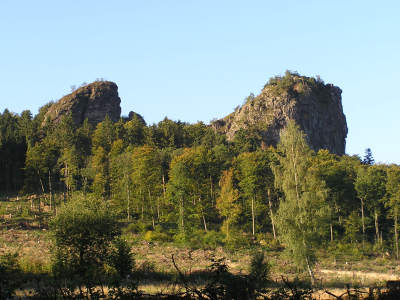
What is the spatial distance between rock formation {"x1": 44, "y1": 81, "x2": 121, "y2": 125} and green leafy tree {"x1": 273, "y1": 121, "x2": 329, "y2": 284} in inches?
3839

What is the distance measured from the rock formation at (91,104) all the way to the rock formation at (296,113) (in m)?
34.1

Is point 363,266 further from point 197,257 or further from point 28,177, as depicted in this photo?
point 28,177

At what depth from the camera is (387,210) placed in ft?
214

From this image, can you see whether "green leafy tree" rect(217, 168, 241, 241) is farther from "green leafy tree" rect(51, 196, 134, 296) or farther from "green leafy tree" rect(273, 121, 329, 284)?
"green leafy tree" rect(51, 196, 134, 296)

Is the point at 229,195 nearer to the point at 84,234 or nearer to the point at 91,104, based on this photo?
the point at 84,234

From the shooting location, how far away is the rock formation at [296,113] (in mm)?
138375

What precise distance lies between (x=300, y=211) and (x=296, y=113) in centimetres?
11127

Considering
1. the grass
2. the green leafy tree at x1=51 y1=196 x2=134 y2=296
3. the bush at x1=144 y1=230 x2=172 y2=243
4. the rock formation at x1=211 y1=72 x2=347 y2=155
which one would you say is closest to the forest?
the bush at x1=144 y1=230 x2=172 y2=243

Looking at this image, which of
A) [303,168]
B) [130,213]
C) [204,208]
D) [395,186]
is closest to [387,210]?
[395,186]

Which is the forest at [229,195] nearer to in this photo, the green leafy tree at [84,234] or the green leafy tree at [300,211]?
the green leafy tree at [300,211]

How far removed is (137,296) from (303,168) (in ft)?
102

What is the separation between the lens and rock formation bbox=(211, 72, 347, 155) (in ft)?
454

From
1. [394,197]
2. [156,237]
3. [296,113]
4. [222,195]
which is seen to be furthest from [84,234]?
[296,113]

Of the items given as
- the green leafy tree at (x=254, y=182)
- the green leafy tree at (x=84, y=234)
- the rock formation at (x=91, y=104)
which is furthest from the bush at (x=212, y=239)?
the rock formation at (x=91, y=104)
